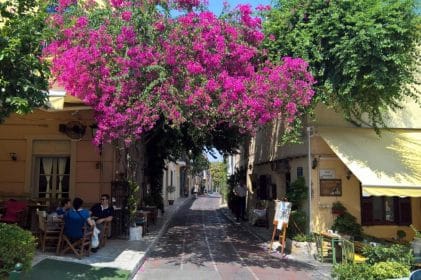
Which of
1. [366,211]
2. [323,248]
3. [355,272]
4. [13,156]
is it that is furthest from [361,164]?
[13,156]

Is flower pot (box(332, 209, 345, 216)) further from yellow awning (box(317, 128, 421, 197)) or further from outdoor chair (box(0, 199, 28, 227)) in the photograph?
outdoor chair (box(0, 199, 28, 227))

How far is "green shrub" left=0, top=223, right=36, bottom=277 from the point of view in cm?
709

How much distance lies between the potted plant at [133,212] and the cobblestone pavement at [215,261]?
697mm

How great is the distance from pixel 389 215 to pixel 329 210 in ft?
6.08

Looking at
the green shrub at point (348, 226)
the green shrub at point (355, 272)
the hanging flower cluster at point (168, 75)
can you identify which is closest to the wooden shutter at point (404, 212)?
the green shrub at point (348, 226)

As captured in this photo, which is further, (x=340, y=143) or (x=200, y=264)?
(x=340, y=143)

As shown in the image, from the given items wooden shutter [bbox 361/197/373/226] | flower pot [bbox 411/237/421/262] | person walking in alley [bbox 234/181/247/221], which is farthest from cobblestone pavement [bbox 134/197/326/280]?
person walking in alley [bbox 234/181/247/221]

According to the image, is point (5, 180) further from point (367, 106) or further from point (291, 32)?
point (367, 106)

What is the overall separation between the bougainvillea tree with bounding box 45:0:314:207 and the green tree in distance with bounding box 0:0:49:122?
10.8ft

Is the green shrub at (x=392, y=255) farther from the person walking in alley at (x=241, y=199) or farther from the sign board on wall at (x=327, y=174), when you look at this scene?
the person walking in alley at (x=241, y=199)

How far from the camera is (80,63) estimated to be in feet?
36.3

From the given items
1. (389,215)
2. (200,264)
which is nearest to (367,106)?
(389,215)

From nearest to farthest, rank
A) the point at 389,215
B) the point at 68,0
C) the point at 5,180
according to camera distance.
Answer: the point at 68,0, the point at 389,215, the point at 5,180

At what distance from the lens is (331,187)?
1355cm
